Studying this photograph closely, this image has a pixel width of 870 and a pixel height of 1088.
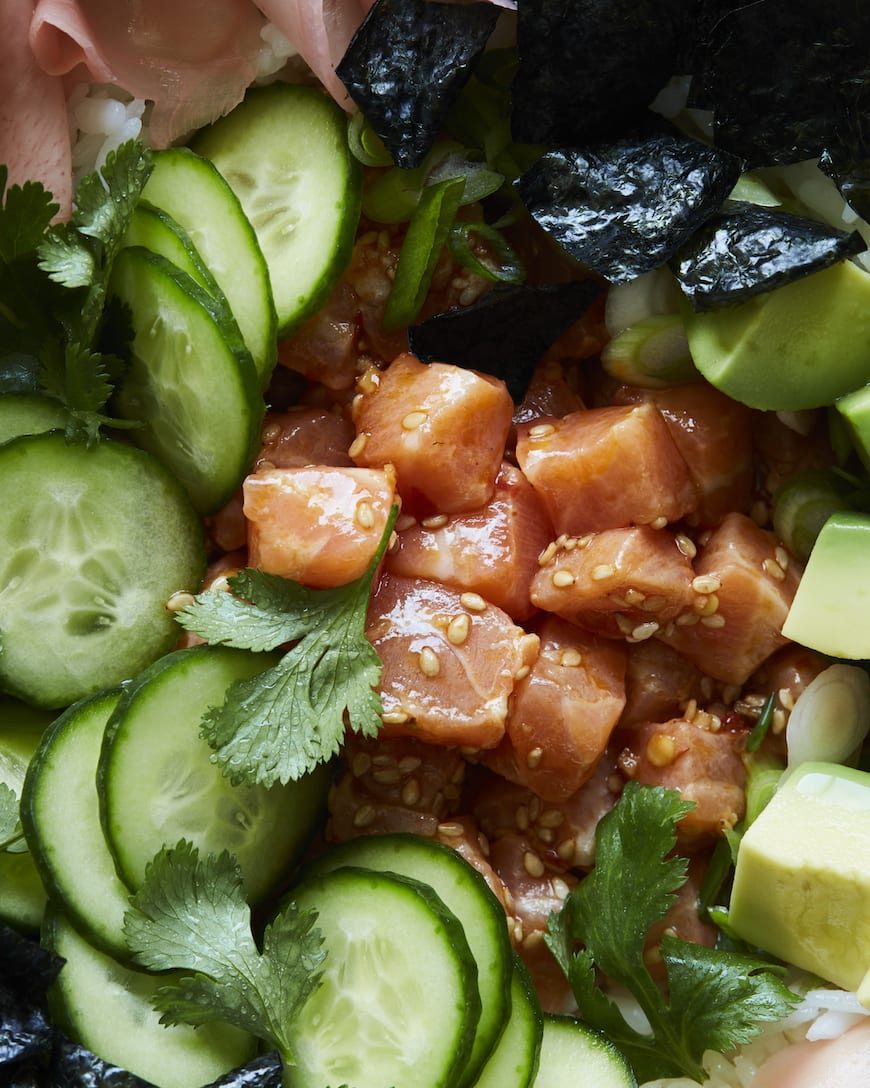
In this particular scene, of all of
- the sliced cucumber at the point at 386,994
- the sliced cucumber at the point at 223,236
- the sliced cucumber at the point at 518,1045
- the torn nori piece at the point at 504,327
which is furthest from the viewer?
the torn nori piece at the point at 504,327

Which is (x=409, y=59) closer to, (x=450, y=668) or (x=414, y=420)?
(x=414, y=420)

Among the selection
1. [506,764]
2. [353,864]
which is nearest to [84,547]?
[353,864]

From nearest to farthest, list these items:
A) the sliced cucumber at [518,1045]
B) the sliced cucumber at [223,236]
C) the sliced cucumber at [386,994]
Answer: the sliced cucumber at [386,994]
the sliced cucumber at [518,1045]
the sliced cucumber at [223,236]

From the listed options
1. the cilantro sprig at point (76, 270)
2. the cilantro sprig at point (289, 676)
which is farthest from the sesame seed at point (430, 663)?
the cilantro sprig at point (76, 270)

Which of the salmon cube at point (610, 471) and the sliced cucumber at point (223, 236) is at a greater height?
the sliced cucumber at point (223, 236)

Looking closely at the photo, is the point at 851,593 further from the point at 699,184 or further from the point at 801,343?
the point at 699,184

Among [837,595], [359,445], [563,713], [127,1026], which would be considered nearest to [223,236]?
[359,445]

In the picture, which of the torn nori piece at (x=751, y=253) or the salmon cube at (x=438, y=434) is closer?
the torn nori piece at (x=751, y=253)

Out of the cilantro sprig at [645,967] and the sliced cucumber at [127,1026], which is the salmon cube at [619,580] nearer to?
the cilantro sprig at [645,967]
